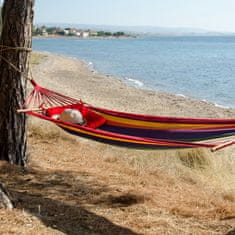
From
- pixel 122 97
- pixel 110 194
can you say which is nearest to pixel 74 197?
pixel 110 194

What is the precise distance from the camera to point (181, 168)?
4910 mm

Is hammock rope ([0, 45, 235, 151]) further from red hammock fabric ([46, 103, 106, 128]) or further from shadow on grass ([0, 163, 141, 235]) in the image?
shadow on grass ([0, 163, 141, 235])

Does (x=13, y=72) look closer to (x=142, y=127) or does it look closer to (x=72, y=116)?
(x=72, y=116)

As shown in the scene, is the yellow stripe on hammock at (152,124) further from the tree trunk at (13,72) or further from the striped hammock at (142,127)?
the tree trunk at (13,72)

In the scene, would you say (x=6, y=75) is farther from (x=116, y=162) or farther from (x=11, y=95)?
(x=116, y=162)

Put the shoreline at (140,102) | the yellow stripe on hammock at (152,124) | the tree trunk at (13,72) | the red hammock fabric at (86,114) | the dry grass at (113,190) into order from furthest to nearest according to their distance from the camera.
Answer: the shoreline at (140,102) → the red hammock fabric at (86,114) → the tree trunk at (13,72) → the yellow stripe on hammock at (152,124) → the dry grass at (113,190)

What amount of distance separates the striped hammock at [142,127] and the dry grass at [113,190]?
44cm

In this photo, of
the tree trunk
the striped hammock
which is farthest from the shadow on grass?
the striped hammock

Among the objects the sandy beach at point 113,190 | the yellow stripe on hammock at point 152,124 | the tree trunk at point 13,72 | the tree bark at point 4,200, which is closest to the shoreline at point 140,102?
the sandy beach at point 113,190

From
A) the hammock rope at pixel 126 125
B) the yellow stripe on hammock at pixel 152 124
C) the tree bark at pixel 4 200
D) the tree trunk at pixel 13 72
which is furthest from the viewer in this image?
the tree trunk at pixel 13 72

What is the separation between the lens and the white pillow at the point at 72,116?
382cm

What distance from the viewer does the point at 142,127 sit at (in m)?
3.59

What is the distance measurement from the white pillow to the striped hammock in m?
0.05

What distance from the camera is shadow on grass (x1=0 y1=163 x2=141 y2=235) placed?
9.18ft
